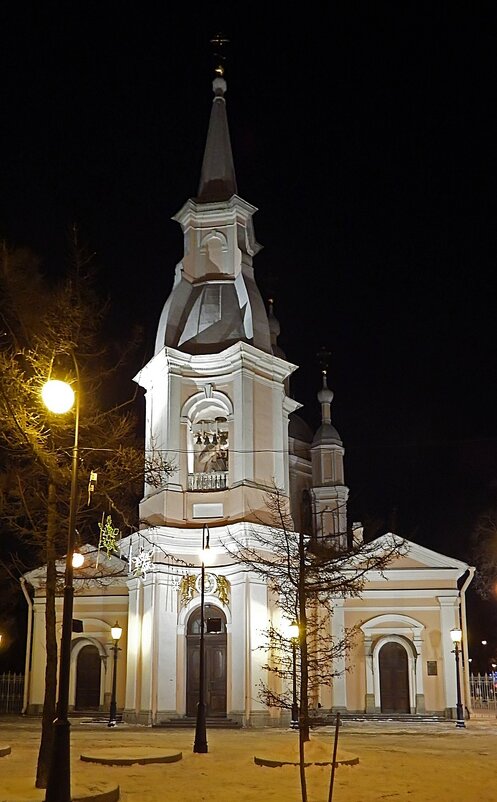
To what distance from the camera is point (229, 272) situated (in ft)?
115

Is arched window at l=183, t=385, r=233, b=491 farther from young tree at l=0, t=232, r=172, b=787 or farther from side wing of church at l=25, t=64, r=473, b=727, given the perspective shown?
young tree at l=0, t=232, r=172, b=787

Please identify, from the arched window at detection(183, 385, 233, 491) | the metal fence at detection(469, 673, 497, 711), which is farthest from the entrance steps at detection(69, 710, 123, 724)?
the metal fence at detection(469, 673, 497, 711)

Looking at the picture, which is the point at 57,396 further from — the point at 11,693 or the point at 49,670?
the point at 11,693

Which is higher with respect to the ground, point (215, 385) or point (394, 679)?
point (215, 385)

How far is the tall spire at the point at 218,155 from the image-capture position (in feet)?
122

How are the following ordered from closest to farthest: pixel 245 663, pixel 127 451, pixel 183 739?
pixel 127 451
pixel 183 739
pixel 245 663

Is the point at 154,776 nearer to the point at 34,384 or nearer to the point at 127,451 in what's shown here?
the point at 127,451

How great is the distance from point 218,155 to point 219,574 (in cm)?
1776

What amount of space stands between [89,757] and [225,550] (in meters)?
14.0

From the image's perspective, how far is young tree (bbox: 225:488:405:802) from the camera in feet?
62.7

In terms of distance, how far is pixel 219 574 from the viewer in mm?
30641

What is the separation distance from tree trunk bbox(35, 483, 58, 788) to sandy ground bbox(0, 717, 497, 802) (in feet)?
1.23

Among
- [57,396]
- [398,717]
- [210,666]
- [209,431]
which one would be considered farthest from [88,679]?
[57,396]

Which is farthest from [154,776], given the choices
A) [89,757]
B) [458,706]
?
[458,706]
